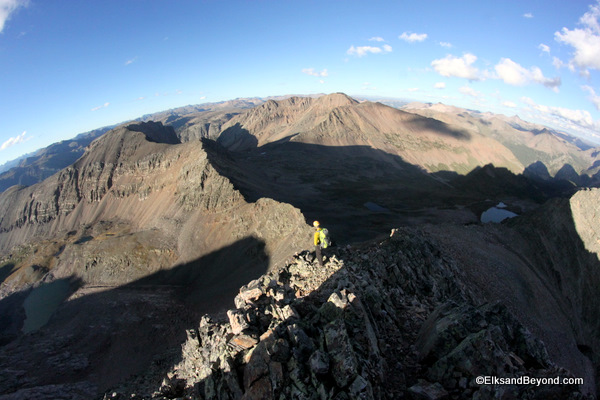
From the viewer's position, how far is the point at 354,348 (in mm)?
11289

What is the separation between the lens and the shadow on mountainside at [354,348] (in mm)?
10328

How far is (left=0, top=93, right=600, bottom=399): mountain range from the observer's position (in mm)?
22500

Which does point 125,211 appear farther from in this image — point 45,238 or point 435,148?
point 435,148

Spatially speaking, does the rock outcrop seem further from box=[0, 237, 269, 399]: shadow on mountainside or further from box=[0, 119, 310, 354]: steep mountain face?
box=[0, 119, 310, 354]: steep mountain face

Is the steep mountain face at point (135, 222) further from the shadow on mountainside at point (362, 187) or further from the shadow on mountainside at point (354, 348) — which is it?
the shadow on mountainside at point (354, 348)

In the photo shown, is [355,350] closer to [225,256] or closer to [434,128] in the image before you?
[225,256]

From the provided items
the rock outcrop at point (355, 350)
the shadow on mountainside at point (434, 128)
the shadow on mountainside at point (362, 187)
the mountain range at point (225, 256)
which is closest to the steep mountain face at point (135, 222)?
the mountain range at point (225, 256)

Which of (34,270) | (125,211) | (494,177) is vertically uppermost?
(125,211)

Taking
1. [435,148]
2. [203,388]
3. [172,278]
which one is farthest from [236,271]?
[435,148]

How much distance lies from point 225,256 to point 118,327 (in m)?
20.9

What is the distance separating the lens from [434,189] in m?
117

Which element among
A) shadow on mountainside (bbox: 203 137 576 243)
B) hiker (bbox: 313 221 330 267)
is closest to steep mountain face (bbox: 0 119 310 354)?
shadow on mountainside (bbox: 203 137 576 243)

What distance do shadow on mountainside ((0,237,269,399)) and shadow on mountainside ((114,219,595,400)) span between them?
64.2 feet

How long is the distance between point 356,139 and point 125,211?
401 ft
